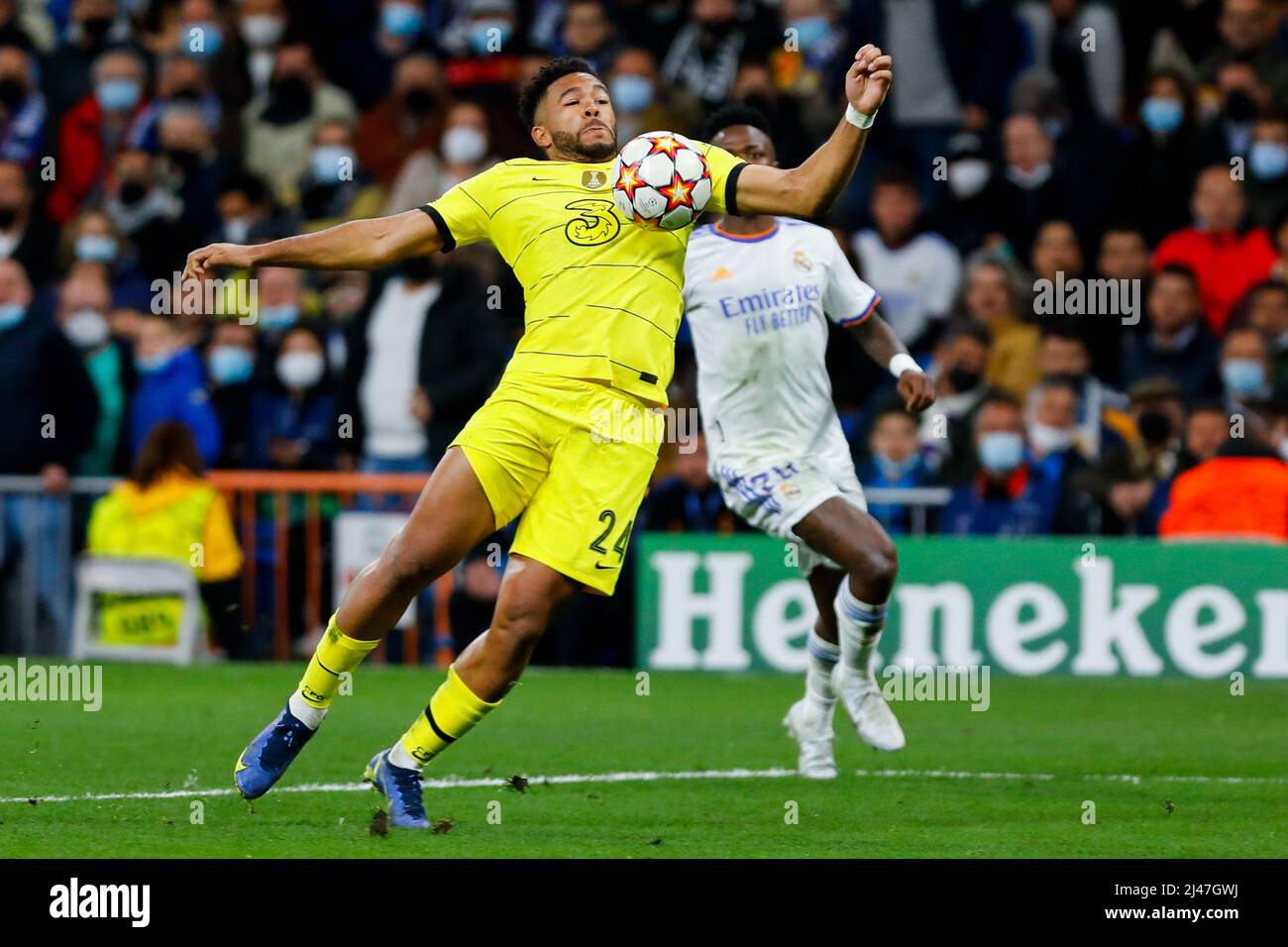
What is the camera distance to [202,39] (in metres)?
19.6

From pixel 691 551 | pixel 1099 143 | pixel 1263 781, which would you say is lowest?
pixel 1263 781

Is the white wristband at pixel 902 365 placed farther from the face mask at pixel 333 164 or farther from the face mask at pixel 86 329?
the face mask at pixel 333 164

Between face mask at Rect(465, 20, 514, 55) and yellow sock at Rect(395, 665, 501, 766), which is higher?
face mask at Rect(465, 20, 514, 55)

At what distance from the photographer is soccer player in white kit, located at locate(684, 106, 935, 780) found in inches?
421

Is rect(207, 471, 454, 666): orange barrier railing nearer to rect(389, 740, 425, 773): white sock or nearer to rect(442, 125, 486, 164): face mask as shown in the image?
rect(442, 125, 486, 164): face mask

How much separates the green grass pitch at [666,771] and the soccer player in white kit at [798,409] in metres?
0.42

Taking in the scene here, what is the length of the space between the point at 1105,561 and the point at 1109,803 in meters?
5.30

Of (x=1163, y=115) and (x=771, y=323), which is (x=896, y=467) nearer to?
(x=1163, y=115)

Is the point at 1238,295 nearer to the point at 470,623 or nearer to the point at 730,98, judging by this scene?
the point at 730,98

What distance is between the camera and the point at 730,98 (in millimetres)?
17453

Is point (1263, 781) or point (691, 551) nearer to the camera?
point (1263, 781)

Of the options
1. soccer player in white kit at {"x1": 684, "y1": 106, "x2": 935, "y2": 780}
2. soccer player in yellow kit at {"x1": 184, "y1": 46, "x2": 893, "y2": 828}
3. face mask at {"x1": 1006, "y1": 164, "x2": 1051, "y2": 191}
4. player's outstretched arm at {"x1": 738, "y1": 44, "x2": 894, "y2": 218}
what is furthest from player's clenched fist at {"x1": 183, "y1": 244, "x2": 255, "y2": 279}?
face mask at {"x1": 1006, "y1": 164, "x2": 1051, "y2": 191}

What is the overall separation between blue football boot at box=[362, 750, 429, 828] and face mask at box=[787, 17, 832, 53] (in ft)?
Result: 33.8

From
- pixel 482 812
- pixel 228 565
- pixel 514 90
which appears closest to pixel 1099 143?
pixel 514 90
